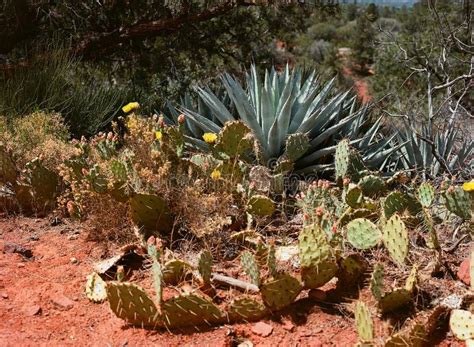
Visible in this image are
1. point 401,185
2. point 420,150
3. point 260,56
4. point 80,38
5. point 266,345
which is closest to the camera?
point 266,345

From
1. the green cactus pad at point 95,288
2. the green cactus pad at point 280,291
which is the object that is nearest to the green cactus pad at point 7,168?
the green cactus pad at point 95,288

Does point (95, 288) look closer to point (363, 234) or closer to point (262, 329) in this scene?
point (262, 329)

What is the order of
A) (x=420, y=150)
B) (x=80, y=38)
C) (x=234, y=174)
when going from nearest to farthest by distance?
(x=234, y=174) < (x=420, y=150) < (x=80, y=38)

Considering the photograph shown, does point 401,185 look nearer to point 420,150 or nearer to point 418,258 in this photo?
point 420,150

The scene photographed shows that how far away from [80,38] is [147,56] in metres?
1.06

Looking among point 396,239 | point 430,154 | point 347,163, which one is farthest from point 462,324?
point 430,154

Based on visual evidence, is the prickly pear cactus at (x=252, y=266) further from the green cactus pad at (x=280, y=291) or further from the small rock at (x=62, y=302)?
the small rock at (x=62, y=302)

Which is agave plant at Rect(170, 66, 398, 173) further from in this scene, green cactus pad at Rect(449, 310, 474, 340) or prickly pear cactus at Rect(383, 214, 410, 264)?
green cactus pad at Rect(449, 310, 474, 340)

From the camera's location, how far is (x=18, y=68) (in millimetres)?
6344

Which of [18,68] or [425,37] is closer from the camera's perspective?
[18,68]

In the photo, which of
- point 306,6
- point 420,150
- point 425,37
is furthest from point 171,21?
point 425,37

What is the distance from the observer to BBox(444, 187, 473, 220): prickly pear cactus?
3.26 metres

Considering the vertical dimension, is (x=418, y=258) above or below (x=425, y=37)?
above

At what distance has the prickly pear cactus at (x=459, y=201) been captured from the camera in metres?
3.26
